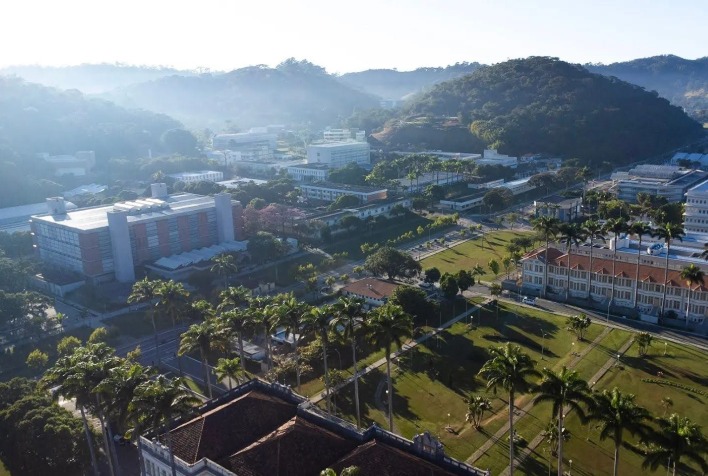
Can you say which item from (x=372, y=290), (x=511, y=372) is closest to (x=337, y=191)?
(x=372, y=290)

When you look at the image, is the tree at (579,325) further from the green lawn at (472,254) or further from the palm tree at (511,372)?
the palm tree at (511,372)

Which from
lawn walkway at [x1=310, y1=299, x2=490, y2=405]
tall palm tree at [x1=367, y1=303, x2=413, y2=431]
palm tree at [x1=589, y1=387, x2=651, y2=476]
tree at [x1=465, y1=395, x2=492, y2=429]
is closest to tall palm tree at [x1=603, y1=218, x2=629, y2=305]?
lawn walkway at [x1=310, y1=299, x2=490, y2=405]

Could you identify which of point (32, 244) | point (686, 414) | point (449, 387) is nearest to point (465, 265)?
point (449, 387)

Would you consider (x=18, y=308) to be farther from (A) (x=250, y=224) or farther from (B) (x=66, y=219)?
(A) (x=250, y=224)

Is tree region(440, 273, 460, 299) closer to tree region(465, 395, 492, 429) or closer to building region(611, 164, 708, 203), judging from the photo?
tree region(465, 395, 492, 429)

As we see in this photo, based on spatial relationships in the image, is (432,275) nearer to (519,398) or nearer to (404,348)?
(404,348)

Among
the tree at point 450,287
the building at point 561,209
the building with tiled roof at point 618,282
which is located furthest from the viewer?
the building at point 561,209

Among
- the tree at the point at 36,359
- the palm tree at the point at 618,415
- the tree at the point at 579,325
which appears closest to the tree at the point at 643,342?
the tree at the point at 579,325
